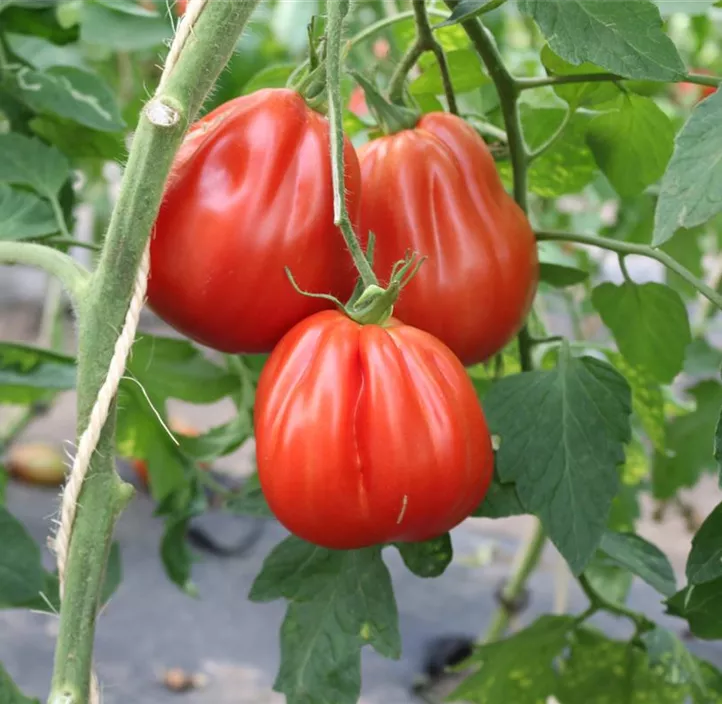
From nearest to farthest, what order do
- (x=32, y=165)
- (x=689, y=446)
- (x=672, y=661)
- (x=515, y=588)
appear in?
(x=32, y=165)
(x=672, y=661)
(x=689, y=446)
(x=515, y=588)

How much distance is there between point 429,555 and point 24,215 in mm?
312

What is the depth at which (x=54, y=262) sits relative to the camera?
381mm

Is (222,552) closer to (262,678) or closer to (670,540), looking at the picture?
(262,678)

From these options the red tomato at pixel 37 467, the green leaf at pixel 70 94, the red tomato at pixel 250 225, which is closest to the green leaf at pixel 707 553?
the red tomato at pixel 250 225

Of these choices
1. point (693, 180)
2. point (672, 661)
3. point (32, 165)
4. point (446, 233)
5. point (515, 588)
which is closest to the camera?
point (693, 180)

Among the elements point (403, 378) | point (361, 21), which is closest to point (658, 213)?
point (403, 378)

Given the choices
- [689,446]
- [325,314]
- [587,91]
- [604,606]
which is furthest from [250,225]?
[689,446]

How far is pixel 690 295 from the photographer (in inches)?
42.1

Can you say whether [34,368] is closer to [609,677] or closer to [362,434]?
[362,434]

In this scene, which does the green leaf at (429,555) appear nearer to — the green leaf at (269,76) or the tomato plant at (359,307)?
the tomato plant at (359,307)

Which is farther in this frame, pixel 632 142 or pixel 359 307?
pixel 632 142

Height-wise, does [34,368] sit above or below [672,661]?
above

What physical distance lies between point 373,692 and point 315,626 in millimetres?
923

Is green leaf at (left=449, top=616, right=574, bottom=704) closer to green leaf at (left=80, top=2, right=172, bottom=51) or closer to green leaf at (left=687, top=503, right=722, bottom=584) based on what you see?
green leaf at (left=687, top=503, right=722, bottom=584)
